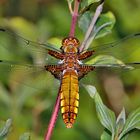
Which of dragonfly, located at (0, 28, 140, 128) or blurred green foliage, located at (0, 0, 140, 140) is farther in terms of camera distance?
blurred green foliage, located at (0, 0, 140, 140)

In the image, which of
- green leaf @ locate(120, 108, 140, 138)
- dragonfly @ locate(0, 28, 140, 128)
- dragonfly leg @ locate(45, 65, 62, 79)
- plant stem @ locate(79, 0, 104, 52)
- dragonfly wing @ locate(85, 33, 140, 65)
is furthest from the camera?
dragonfly wing @ locate(85, 33, 140, 65)

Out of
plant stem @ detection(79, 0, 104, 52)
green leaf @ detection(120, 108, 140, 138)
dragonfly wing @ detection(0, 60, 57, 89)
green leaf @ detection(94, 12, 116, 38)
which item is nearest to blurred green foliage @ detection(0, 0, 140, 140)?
Result: dragonfly wing @ detection(0, 60, 57, 89)

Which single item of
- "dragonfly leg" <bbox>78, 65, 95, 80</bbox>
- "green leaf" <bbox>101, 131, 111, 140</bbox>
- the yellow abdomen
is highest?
"dragonfly leg" <bbox>78, 65, 95, 80</bbox>

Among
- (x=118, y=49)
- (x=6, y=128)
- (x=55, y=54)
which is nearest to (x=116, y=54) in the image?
(x=118, y=49)

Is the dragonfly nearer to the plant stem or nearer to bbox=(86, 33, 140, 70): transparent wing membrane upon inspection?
bbox=(86, 33, 140, 70): transparent wing membrane

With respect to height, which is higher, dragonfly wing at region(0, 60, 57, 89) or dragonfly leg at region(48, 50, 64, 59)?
dragonfly leg at region(48, 50, 64, 59)

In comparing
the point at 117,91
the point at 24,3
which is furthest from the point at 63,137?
the point at 24,3

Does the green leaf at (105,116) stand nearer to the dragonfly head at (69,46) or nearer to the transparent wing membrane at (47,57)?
the transparent wing membrane at (47,57)
